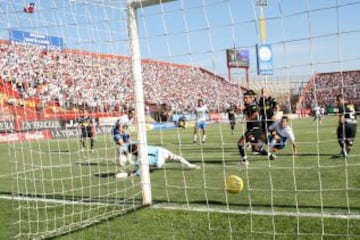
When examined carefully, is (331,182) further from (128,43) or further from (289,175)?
(128,43)

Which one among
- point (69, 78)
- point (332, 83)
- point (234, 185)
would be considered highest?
point (69, 78)

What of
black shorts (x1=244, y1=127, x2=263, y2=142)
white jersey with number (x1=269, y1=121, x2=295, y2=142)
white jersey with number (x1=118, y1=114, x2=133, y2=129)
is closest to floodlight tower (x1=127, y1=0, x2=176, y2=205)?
white jersey with number (x1=118, y1=114, x2=133, y2=129)

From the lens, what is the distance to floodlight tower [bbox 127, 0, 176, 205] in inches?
289

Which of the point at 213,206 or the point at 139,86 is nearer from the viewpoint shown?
the point at 213,206

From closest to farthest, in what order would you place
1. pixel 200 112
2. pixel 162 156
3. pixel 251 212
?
pixel 251 212, pixel 162 156, pixel 200 112

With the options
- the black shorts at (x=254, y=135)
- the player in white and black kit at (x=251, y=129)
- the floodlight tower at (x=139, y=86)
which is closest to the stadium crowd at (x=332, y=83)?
the floodlight tower at (x=139, y=86)

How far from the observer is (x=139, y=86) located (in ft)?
24.4

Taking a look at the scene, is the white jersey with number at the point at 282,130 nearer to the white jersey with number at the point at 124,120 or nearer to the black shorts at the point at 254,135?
the black shorts at the point at 254,135

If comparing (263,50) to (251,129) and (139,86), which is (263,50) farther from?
(251,129)

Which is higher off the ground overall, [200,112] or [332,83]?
[332,83]

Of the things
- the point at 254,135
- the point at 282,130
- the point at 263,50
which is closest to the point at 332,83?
the point at 263,50

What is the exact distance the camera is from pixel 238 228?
19.3ft

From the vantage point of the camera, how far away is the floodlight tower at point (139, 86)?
7.34 meters

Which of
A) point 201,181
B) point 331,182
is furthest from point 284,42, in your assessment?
point 201,181
